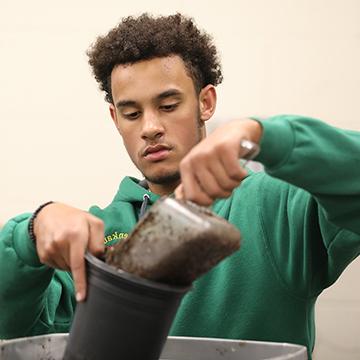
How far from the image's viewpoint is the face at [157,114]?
1.12 metres

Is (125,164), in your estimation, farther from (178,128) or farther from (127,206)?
(178,128)

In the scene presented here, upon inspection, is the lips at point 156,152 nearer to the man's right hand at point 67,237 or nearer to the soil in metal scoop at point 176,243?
the man's right hand at point 67,237

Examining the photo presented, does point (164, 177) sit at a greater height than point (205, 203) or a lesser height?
lesser

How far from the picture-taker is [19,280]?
871 mm

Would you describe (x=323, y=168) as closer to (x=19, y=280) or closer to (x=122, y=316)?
(x=122, y=316)

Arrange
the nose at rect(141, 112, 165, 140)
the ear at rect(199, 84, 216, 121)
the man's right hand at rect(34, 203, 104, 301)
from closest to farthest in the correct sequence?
the man's right hand at rect(34, 203, 104, 301)
the nose at rect(141, 112, 165, 140)
the ear at rect(199, 84, 216, 121)

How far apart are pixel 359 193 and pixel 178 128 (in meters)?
0.45

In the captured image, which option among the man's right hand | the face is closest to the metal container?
Result: the man's right hand

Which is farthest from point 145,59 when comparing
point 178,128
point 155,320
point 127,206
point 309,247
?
point 155,320

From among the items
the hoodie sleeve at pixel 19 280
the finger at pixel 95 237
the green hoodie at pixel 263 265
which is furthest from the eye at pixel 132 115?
the finger at pixel 95 237

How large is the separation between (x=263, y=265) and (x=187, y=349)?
0.32 meters

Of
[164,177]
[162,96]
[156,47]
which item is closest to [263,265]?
[164,177]

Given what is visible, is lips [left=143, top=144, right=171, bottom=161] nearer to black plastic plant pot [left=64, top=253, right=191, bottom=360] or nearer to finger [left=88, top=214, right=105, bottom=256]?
finger [left=88, top=214, right=105, bottom=256]

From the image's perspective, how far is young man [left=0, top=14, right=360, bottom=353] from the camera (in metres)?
0.69
